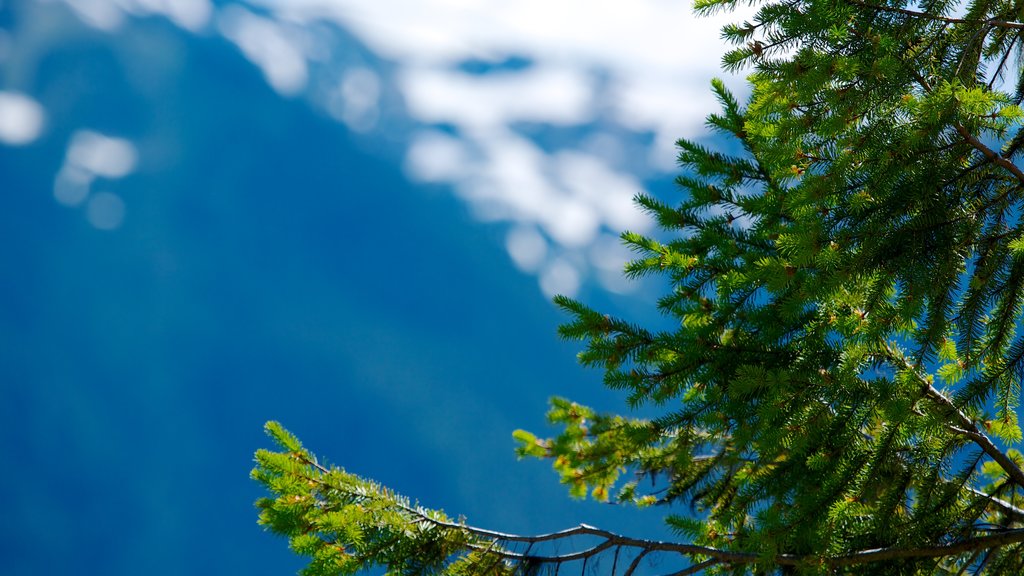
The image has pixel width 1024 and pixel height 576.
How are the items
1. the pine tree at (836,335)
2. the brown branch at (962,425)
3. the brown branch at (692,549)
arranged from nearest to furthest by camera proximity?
the pine tree at (836,335), the brown branch at (692,549), the brown branch at (962,425)

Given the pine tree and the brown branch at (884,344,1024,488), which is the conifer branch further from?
the brown branch at (884,344,1024,488)

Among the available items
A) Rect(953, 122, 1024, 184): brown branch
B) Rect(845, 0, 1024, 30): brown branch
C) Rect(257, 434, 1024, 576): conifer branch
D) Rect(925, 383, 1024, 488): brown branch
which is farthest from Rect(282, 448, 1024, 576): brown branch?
Rect(845, 0, 1024, 30): brown branch

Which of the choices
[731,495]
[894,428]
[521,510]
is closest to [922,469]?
[894,428]

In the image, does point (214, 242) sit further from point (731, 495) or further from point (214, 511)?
point (731, 495)

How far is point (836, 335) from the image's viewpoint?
3295 mm

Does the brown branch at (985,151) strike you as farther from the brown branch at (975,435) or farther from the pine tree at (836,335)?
the brown branch at (975,435)

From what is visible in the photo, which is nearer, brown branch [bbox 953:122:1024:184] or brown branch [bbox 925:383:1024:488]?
brown branch [bbox 953:122:1024:184]

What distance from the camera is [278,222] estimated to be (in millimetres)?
17766

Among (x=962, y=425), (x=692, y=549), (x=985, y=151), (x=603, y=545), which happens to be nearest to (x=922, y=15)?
(x=985, y=151)

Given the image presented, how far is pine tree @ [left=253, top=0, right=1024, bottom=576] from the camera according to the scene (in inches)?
92.9

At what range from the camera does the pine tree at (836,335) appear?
2.36 m

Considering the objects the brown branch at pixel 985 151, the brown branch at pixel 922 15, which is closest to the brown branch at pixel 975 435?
the brown branch at pixel 985 151

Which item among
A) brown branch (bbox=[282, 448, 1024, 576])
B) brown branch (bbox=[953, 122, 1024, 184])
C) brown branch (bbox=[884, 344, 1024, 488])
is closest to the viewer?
brown branch (bbox=[953, 122, 1024, 184])

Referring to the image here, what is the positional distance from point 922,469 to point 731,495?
1.02 meters
